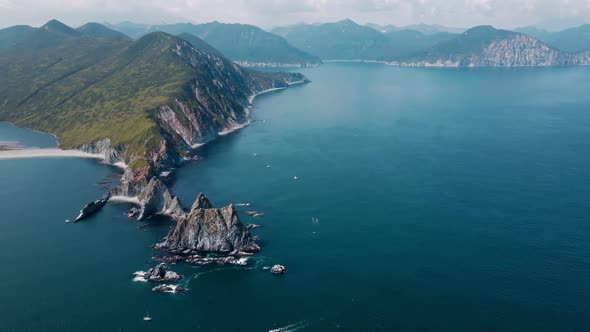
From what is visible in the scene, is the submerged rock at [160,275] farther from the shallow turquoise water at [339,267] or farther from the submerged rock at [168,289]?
the shallow turquoise water at [339,267]

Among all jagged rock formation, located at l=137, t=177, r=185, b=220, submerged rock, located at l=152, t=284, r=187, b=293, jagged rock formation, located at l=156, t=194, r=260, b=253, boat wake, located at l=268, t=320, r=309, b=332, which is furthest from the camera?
jagged rock formation, located at l=137, t=177, r=185, b=220

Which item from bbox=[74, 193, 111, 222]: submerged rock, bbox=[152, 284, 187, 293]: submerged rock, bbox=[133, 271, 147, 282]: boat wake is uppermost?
bbox=[74, 193, 111, 222]: submerged rock

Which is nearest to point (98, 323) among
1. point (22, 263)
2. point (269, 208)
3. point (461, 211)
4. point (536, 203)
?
point (22, 263)

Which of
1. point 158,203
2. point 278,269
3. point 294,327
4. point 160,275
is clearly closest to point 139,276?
point 160,275

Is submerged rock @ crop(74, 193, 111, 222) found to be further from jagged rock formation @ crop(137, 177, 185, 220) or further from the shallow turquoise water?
jagged rock formation @ crop(137, 177, 185, 220)

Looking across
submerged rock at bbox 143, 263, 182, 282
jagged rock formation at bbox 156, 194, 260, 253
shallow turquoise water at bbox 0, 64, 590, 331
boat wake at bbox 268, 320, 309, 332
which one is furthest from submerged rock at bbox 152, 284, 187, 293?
boat wake at bbox 268, 320, 309, 332
